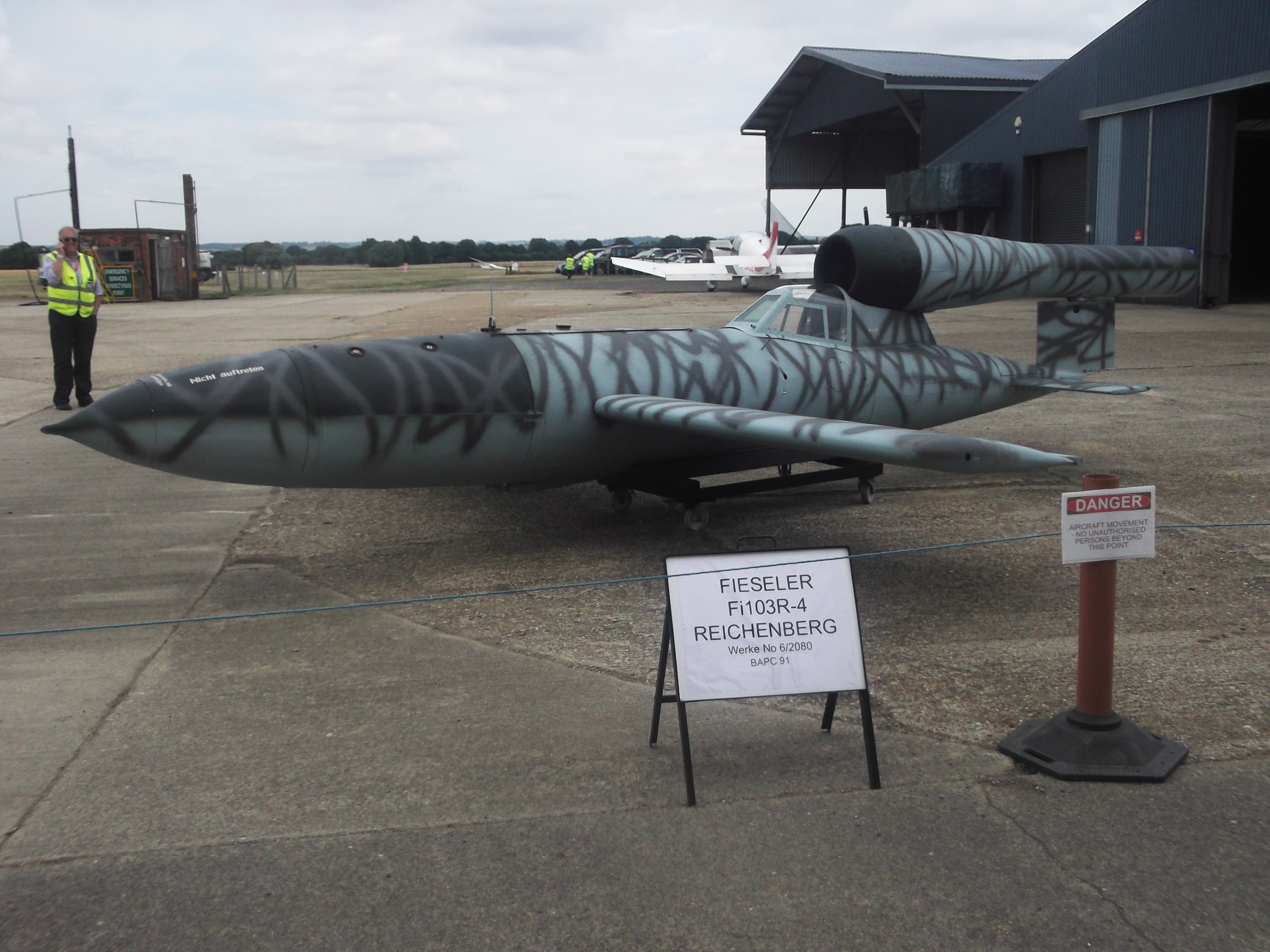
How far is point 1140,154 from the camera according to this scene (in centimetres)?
2814

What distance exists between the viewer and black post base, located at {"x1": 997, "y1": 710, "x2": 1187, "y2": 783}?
14.0ft

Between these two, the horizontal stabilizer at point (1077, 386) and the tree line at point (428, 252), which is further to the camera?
the tree line at point (428, 252)

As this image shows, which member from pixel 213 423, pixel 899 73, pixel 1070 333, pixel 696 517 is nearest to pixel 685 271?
pixel 899 73

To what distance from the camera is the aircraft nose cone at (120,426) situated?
608 centimetres

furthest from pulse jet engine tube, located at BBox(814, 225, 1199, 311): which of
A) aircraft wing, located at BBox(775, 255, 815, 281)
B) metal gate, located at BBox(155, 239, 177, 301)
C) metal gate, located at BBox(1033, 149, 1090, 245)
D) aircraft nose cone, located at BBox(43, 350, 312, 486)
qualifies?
metal gate, located at BBox(155, 239, 177, 301)

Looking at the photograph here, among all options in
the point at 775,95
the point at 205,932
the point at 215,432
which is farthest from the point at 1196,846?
the point at 775,95

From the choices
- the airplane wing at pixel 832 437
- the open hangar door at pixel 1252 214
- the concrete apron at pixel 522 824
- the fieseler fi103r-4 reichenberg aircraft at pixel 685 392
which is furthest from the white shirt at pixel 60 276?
the open hangar door at pixel 1252 214

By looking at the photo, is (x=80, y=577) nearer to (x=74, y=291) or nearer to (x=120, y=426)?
(x=120, y=426)

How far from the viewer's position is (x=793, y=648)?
427 centimetres

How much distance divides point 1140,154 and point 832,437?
26.4 metres

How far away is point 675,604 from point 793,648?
0.51 m

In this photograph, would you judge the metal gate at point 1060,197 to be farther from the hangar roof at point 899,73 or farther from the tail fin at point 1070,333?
the tail fin at point 1070,333

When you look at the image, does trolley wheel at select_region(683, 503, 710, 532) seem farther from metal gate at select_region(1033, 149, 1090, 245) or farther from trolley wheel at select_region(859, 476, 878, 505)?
metal gate at select_region(1033, 149, 1090, 245)

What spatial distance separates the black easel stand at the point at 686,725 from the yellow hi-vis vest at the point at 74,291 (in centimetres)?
1119
